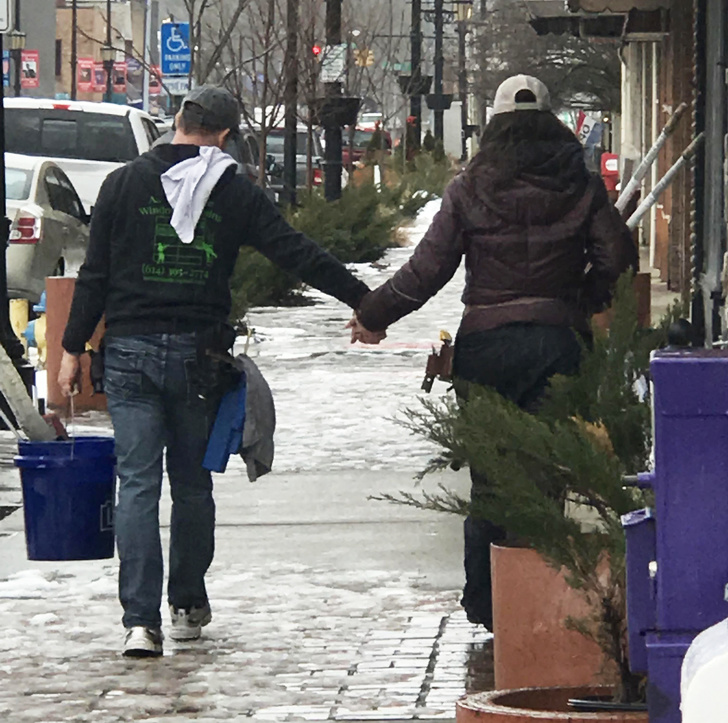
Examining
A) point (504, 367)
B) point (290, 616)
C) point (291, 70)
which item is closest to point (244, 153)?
point (291, 70)

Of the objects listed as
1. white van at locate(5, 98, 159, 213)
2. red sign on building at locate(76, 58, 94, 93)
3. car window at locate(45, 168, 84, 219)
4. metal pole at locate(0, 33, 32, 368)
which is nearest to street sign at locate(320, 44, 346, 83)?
white van at locate(5, 98, 159, 213)

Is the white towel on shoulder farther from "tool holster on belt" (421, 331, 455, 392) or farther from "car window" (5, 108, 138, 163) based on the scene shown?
"car window" (5, 108, 138, 163)

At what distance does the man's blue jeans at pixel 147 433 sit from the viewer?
254 inches

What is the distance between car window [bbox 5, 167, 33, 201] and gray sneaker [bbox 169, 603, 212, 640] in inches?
496

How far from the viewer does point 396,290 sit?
6.59m

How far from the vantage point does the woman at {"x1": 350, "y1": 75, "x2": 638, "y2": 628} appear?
6418 mm

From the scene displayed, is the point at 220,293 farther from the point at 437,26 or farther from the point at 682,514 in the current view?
the point at 437,26

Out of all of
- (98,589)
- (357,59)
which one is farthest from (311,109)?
(98,589)

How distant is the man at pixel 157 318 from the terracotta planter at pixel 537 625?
50.9 inches

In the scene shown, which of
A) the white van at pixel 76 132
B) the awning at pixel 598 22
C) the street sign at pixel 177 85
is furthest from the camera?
A: the street sign at pixel 177 85

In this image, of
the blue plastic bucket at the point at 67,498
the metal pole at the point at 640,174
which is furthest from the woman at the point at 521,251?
the metal pole at the point at 640,174

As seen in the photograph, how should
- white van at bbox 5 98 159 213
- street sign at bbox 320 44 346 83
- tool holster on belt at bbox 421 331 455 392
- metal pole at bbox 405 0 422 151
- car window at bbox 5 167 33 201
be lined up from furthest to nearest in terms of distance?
metal pole at bbox 405 0 422 151 → street sign at bbox 320 44 346 83 → white van at bbox 5 98 159 213 → car window at bbox 5 167 33 201 → tool holster on belt at bbox 421 331 455 392

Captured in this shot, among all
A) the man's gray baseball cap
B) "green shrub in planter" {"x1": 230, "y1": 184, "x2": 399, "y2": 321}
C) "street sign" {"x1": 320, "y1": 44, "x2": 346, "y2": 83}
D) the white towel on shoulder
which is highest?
"street sign" {"x1": 320, "y1": 44, "x2": 346, "y2": 83}

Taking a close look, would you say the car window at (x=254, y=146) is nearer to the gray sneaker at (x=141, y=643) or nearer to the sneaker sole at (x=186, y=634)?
the sneaker sole at (x=186, y=634)
